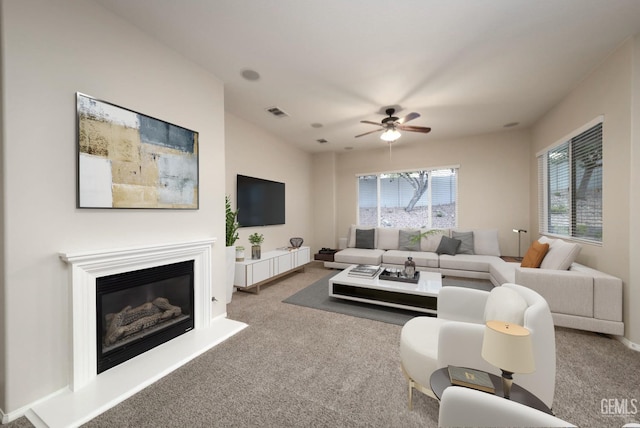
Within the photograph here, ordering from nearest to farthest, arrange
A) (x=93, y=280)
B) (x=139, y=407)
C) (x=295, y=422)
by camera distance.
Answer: (x=295, y=422) < (x=139, y=407) < (x=93, y=280)

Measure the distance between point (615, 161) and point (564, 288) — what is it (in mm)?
1390

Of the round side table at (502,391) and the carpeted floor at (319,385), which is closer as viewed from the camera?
the round side table at (502,391)

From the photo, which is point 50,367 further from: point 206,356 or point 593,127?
point 593,127

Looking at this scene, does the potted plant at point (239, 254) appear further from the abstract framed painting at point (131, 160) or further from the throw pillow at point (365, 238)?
the throw pillow at point (365, 238)

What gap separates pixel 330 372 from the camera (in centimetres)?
193

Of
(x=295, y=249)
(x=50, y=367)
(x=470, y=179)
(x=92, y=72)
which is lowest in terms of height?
(x=50, y=367)

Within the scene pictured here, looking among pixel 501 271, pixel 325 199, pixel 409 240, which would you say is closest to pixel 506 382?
pixel 501 271

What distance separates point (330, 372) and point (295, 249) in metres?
3.06

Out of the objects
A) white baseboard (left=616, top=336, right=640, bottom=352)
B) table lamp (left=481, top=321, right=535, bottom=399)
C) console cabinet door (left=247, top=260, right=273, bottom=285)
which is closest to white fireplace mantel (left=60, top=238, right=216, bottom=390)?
console cabinet door (left=247, top=260, right=273, bottom=285)

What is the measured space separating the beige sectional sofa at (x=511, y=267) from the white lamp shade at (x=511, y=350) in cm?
222

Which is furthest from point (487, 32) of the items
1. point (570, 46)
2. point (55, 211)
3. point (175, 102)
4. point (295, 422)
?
point (55, 211)

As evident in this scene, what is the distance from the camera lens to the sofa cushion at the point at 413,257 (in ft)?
15.2

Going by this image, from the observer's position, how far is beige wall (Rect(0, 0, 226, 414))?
1.50 m

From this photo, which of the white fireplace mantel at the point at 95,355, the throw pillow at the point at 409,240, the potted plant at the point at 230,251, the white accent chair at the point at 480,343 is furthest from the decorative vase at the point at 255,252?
the throw pillow at the point at 409,240
